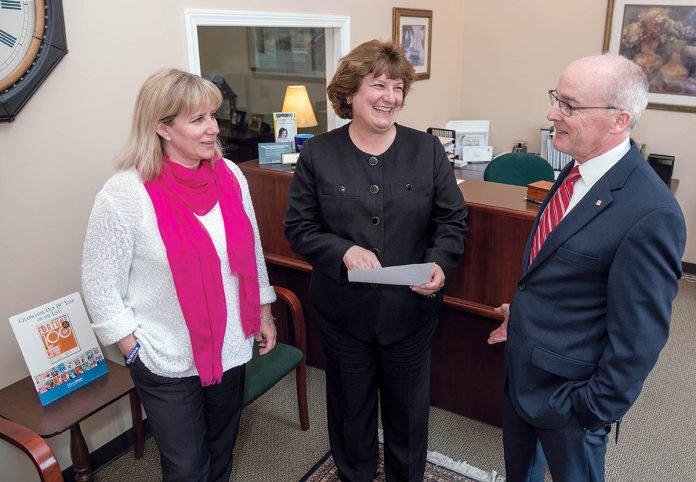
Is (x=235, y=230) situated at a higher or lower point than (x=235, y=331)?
higher

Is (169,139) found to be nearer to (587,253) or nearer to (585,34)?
(587,253)

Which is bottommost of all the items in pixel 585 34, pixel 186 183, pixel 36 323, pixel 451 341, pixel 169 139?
pixel 451 341

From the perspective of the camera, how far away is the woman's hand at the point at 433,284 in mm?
1842

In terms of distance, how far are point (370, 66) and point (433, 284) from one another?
0.70 metres

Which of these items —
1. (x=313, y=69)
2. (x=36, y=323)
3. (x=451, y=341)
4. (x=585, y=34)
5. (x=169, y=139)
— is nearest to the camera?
(x=169, y=139)

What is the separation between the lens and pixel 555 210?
1613 millimetres

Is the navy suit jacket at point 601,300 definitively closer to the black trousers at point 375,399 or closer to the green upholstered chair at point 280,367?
the black trousers at point 375,399

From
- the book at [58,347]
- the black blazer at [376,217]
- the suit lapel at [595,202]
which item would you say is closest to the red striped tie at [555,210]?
the suit lapel at [595,202]

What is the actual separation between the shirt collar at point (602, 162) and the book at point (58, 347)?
1773 mm

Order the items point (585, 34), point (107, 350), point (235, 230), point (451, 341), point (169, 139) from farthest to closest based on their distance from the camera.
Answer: point (585, 34)
point (451, 341)
point (107, 350)
point (235, 230)
point (169, 139)

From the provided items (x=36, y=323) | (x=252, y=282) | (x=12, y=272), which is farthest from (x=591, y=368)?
(x=12, y=272)

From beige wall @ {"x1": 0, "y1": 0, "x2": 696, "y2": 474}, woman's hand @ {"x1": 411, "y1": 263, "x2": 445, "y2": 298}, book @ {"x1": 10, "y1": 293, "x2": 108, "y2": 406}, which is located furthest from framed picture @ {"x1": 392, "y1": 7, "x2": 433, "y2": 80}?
book @ {"x1": 10, "y1": 293, "x2": 108, "y2": 406}

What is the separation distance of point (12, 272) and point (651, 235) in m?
2.04

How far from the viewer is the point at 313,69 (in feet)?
16.3
